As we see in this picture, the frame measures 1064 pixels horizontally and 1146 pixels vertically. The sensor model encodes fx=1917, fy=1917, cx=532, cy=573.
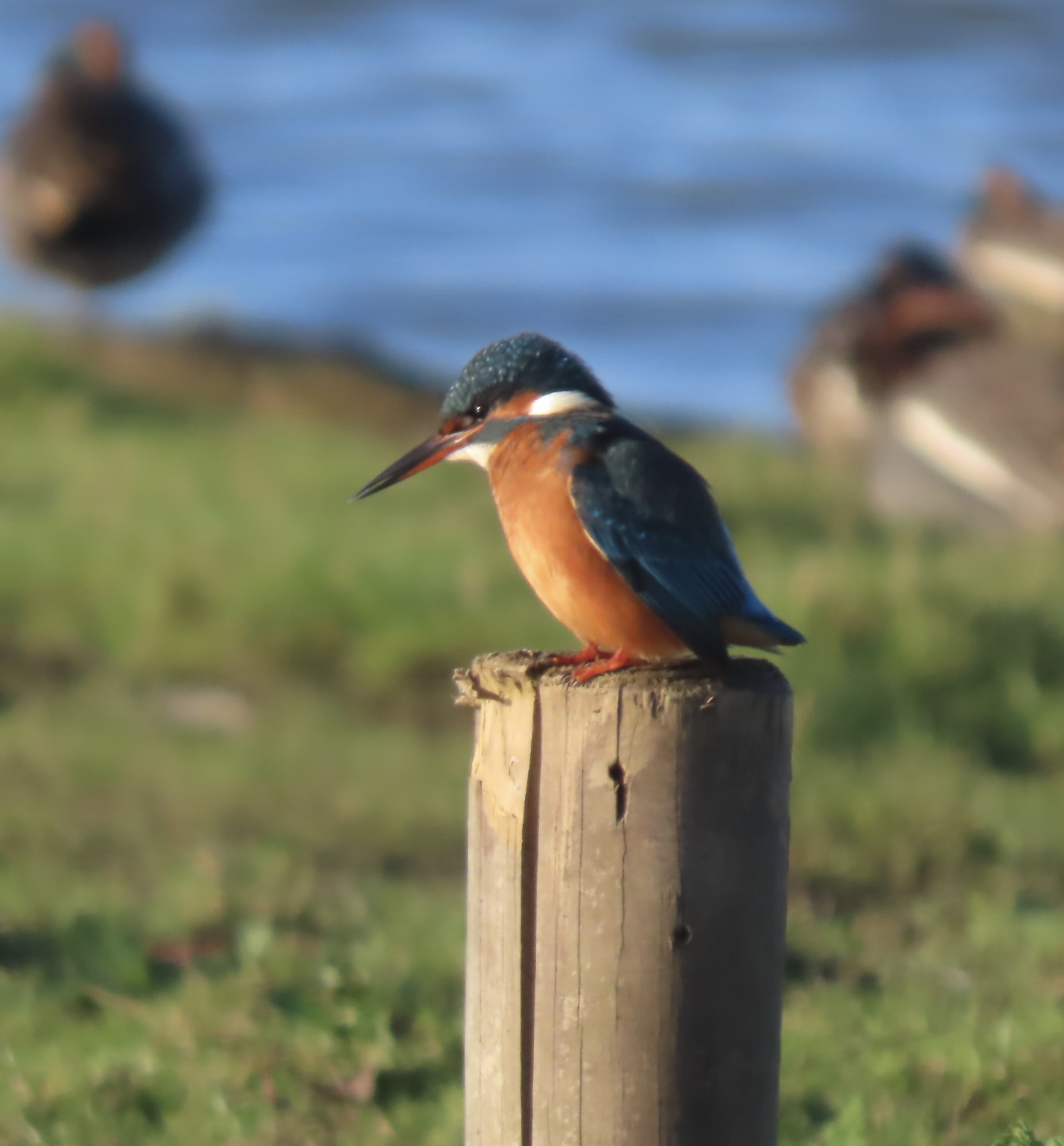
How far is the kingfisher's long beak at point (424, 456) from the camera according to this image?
3104mm

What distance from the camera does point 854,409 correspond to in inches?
424

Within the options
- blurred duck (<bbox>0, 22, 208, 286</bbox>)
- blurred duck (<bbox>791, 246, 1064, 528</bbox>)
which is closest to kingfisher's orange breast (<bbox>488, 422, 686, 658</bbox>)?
blurred duck (<bbox>791, 246, 1064, 528</bbox>)

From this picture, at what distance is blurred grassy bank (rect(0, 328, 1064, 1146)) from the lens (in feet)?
11.5

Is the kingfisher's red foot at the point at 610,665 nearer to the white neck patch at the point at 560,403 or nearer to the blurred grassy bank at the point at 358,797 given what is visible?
the white neck patch at the point at 560,403

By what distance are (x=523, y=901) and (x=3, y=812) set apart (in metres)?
3.08

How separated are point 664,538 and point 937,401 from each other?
672 cm

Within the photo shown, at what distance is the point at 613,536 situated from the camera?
2.78m

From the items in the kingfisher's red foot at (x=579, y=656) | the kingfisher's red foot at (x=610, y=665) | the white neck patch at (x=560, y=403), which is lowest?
the kingfisher's red foot at (x=579, y=656)

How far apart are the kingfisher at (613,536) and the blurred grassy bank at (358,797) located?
0.88 meters

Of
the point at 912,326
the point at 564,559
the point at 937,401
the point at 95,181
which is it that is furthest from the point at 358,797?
the point at 95,181

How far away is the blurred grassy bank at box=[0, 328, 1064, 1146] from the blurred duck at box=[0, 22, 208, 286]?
238 cm

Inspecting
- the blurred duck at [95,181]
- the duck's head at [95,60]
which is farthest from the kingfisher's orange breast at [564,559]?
the duck's head at [95,60]

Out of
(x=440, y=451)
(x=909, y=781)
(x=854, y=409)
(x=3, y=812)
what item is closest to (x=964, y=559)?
(x=909, y=781)

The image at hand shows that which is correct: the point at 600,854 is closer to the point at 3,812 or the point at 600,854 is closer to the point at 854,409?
the point at 3,812
